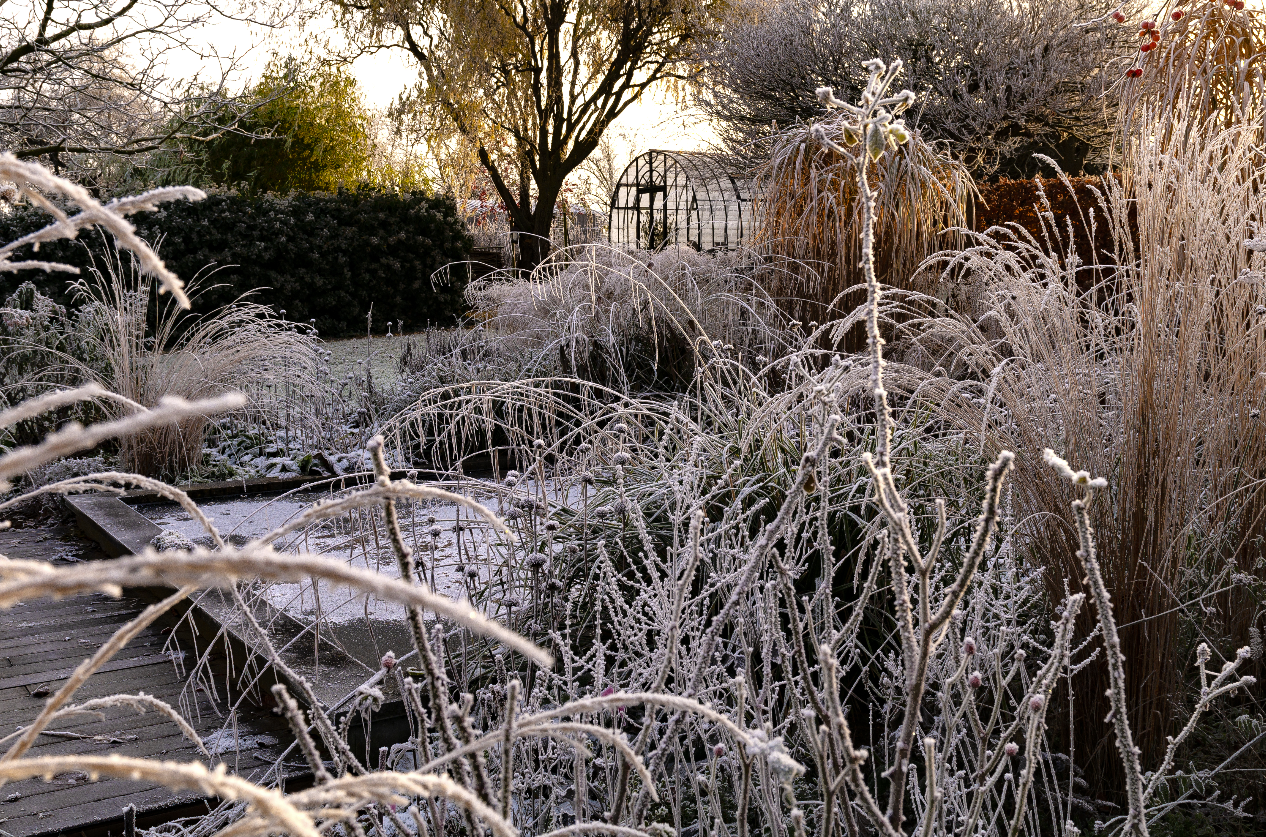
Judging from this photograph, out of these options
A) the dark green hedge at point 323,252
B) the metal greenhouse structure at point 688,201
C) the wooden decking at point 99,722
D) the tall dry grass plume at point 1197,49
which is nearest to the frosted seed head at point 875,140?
the wooden decking at point 99,722

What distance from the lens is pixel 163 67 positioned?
714cm

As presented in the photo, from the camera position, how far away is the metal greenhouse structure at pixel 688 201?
13883 mm

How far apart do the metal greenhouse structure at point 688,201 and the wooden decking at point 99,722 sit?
32.7 feet

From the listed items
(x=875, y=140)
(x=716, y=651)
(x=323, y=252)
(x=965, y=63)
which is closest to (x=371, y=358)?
(x=323, y=252)

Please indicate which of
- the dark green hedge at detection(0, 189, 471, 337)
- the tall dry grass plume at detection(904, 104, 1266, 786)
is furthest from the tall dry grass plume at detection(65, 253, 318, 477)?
the dark green hedge at detection(0, 189, 471, 337)

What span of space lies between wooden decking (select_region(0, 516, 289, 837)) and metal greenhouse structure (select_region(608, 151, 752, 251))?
9957 millimetres

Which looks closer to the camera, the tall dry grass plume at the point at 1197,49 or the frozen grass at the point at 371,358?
the tall dry grass plume at the point at 1197,49

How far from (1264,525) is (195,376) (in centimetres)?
517

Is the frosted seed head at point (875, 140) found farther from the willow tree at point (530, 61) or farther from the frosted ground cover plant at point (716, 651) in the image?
the willow tree at point (530, 61)

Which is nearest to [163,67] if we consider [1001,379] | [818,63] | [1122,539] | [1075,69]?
[1001,379]

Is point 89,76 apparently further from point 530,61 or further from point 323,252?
point 530,61

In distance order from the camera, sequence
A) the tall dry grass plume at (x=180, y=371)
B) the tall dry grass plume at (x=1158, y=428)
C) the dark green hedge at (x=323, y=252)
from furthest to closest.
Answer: the dark green hedge at (x=323, y=252) → the tall dry grass plume at (x=180, y=371) → the tall dry grass plume at (x=1158, y=428)

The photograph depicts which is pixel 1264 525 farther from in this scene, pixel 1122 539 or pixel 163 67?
pixel 163 67

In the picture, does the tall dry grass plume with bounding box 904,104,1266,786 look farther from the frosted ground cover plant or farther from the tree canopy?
the tree canopy
